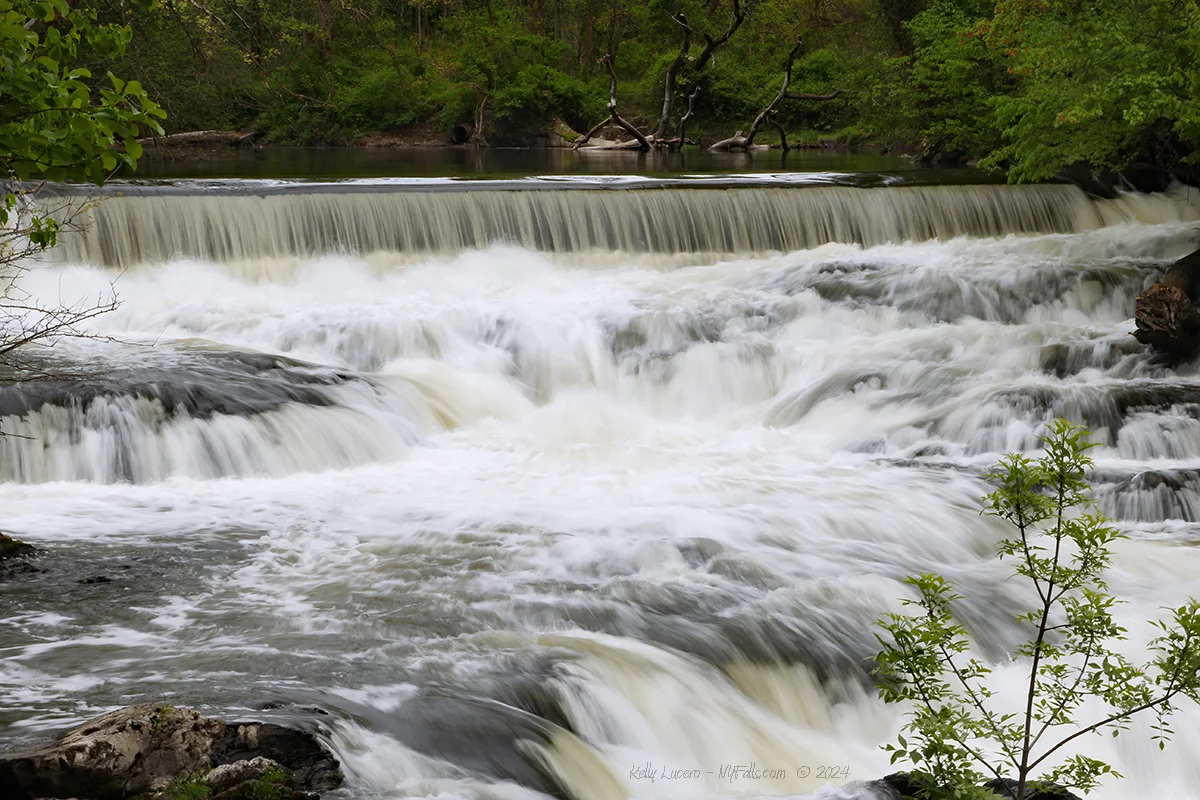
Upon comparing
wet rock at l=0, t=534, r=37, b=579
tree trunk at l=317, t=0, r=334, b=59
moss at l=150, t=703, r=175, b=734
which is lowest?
wet rock at l=0, t=534, r=37, b=579

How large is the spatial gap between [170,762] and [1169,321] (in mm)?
10883

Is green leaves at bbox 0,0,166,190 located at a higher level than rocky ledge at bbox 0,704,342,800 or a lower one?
higher

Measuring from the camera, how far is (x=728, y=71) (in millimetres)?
34719

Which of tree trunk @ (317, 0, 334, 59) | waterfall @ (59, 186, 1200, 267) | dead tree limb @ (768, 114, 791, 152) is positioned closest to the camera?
waterfall @ (59, 186, 1200, 267)

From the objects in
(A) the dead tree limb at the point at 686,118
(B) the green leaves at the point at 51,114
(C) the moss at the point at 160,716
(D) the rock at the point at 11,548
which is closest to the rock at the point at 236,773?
→ (C) the moss at the point at 160,716

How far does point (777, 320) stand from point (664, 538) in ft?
20.9

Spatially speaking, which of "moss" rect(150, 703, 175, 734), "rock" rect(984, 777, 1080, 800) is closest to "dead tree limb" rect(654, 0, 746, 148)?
"rock" rect(984, 777, 1080, 800)

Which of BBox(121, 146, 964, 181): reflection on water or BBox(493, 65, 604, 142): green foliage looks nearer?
BBox(121, 146, 964, 181): reflection on water

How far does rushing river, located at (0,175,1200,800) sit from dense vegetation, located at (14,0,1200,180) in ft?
6.67

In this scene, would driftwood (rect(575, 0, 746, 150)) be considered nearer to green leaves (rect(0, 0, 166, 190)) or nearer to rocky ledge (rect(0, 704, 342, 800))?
green leaves (rect(0, 0, 166, 190))

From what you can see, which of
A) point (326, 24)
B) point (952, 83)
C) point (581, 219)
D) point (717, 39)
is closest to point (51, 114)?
point (581, 219)

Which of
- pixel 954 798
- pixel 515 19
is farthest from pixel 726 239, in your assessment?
pixel 515 19

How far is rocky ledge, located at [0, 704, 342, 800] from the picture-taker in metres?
4.38

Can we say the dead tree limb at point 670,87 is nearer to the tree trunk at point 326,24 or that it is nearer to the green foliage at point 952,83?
the green foliage at point 952,83
